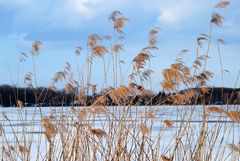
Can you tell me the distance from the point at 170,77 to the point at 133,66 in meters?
0.62

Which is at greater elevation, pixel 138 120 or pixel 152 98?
pixel 152 98

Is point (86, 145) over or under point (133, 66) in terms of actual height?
under

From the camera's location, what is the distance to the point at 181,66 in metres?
3.07

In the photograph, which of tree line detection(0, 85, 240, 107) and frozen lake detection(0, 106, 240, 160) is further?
frozen lake detection(0, 106, 240, 160)

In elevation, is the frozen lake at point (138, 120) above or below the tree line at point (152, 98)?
below

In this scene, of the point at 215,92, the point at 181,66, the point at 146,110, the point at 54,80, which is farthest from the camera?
the point at 215,92

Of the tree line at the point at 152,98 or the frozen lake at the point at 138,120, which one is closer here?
the tree line at the point at 152,98

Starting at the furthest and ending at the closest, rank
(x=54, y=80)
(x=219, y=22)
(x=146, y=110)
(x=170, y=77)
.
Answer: (x=54, y=80) < (x=146, y=110) < (x=219, y=22) < (x=170, y=77)

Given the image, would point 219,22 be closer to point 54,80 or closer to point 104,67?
point 104,67

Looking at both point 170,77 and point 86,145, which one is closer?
point 170,77

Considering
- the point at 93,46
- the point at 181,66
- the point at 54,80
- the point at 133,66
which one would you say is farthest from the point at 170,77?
the point at 54,80

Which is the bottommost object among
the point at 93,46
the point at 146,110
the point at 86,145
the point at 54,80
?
the point at 86,145

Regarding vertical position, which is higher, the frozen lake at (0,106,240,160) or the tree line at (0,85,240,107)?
the tree line at (0,85,240,107)

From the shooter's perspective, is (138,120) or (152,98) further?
(138,120)
